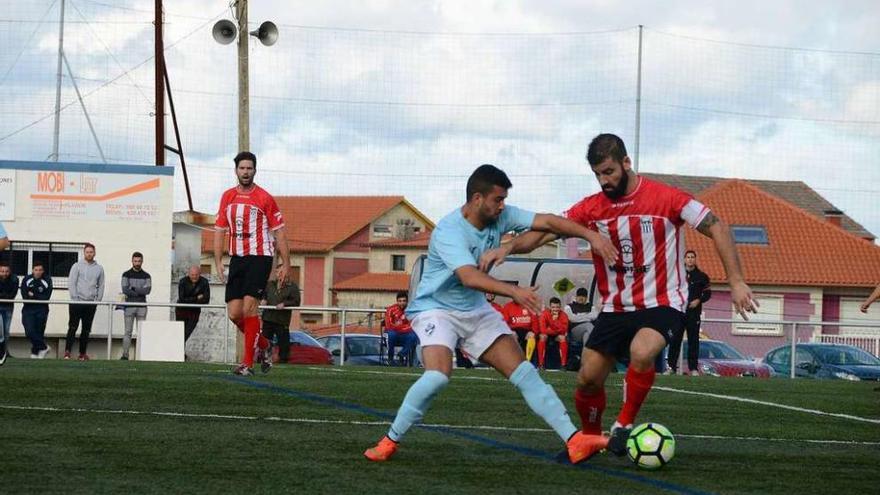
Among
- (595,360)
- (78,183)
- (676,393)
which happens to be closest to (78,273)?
(78,183)

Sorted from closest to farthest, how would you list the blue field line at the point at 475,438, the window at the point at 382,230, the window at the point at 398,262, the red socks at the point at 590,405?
the blue field line at the point at 475,438 < the red socks at the point at 590,405 < the window at the point at 398,262 < the window at the point at 382,230

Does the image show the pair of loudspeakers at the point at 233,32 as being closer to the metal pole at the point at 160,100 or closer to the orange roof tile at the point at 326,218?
the metal pole at the point at 160,100

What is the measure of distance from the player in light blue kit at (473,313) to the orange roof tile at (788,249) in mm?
47654

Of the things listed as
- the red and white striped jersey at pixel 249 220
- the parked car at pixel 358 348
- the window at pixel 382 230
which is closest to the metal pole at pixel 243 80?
the parked car at pixel 358 348

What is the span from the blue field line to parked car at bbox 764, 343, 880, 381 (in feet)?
46.5

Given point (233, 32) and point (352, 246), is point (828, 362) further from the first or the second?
point (352, 246)

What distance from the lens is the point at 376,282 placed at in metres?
81.0

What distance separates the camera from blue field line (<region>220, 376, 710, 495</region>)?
678cm

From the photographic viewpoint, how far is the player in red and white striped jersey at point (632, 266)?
25.4 ft

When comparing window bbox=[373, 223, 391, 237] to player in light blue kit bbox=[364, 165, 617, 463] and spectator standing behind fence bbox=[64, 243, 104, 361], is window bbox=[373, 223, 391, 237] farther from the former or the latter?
player in light blue kit bbox=[364, 165, 617, 463]

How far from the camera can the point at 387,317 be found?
2398 cm

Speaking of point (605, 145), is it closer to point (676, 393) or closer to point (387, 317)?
point (676, 393)

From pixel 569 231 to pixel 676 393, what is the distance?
697 centimetres

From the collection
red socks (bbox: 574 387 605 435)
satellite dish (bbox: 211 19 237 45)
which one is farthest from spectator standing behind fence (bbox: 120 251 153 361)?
red socks (bbox: 574 387 605 435)
